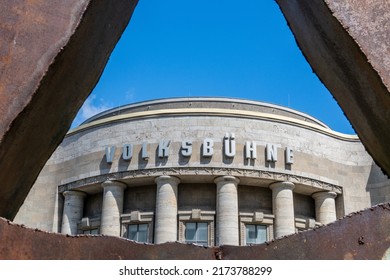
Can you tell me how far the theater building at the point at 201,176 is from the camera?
24.8 m

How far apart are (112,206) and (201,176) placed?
4620mm

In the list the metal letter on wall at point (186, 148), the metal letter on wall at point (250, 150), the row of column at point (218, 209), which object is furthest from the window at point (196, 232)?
the metal letter on wall at point (250, 150)

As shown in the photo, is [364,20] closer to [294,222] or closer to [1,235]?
[1,235]

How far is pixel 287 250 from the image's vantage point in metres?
1.82

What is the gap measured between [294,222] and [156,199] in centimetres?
678

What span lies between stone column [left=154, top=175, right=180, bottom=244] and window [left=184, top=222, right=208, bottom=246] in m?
0.71

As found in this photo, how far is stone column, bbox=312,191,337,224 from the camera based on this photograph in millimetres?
26812

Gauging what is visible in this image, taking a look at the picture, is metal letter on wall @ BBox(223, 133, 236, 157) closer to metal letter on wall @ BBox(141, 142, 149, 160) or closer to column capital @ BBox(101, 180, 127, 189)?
metal letter on wall @ BBox(141, 142, 149, 160)

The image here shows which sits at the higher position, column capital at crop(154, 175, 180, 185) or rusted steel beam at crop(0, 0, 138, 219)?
column capital at crop(154, 175, 180, 185)

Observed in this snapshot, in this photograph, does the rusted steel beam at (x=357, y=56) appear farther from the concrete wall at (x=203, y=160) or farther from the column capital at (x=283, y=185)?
the column capital at (x=283, y=185)

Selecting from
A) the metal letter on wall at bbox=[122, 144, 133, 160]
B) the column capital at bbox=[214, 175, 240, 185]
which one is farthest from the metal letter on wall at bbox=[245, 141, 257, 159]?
the metal letter on wall at bbox=[122, 144, 133, 160]

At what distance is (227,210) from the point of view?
2436 cm

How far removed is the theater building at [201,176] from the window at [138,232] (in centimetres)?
5

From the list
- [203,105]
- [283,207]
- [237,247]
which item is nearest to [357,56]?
[237,247]
